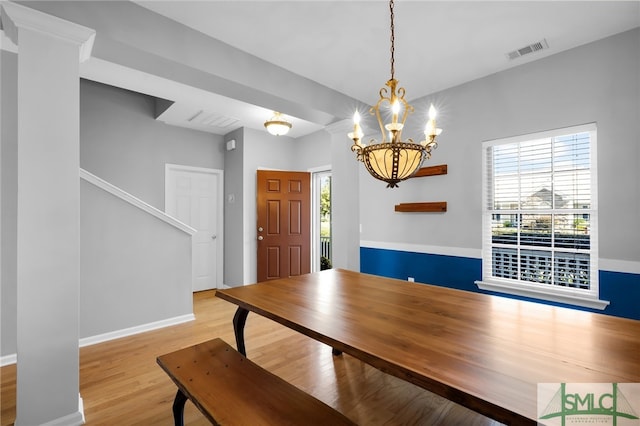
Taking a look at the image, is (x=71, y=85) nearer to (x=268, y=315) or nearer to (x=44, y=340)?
(x=44, y=340)

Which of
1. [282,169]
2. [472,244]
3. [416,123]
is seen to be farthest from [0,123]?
[472,244]

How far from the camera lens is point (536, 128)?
2.72m

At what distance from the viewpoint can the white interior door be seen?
4.71m

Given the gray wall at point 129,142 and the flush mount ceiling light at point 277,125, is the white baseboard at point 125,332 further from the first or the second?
the flush mount ceiling light at point 277,125

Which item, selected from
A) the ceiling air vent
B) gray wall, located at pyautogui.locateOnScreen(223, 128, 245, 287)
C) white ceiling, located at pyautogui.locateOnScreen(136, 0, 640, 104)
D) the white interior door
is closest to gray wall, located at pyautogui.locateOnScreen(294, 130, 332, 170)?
gray wall, located at pyautogui.locateOnScreen(223, 128, 245, 287)

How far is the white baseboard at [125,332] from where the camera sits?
8.36 feet

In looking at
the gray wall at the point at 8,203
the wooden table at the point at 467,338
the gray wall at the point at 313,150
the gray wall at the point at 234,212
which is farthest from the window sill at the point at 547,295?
the gray wall at the point at 8,203

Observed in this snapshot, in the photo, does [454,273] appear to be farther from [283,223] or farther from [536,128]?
[283,223]

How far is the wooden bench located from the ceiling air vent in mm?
2962

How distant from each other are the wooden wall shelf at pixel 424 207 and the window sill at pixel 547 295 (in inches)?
32.6

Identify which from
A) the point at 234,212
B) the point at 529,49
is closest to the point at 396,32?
the point at 529,49

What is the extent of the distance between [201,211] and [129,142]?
4.56 feet

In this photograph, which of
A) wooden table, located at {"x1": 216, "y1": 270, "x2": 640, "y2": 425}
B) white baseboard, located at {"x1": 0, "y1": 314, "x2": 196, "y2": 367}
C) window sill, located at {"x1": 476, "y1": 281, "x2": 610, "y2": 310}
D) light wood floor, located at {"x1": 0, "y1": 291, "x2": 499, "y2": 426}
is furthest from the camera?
white baseboard, located at {"x1": 0, "y1": 314, "x2": 196, "y2": 367}

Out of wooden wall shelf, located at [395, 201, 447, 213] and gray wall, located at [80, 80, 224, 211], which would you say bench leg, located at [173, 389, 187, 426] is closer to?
wooden wall shelf, located at [395, 201, 447, 213]
